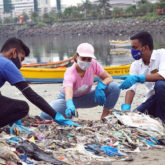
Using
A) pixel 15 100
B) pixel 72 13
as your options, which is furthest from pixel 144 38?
pixel 72 13

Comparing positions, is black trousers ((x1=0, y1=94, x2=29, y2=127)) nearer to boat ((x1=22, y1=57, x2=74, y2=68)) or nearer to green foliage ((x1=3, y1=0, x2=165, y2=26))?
boat ((x1=22, y1=57, x2=74, y2=68))


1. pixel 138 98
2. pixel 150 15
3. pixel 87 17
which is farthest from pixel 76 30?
pixel 138 98

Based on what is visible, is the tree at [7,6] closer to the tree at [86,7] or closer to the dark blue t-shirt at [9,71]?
the tree at [86,7]

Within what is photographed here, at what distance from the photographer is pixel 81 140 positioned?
360cm

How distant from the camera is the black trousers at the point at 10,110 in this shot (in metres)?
3.61

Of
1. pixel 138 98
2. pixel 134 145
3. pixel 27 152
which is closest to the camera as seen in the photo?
pixel 27 152

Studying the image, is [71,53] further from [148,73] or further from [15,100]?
[15,100]

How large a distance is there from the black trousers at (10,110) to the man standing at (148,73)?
140cm

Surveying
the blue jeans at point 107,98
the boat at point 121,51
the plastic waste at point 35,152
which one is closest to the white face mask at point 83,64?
the blue jeans at point 107,98

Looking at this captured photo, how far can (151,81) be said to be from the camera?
435cm

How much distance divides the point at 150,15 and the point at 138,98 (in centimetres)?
6373

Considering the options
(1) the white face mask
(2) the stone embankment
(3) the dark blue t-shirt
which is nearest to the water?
(2) the stone embankment

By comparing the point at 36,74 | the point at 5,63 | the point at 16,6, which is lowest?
the point at 36,74

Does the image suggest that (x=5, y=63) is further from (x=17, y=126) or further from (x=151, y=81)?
(x=151, y=81)
